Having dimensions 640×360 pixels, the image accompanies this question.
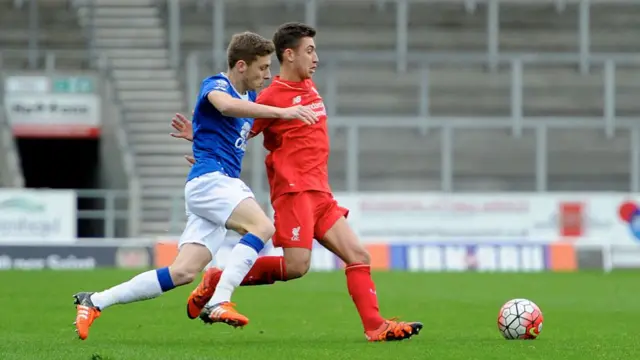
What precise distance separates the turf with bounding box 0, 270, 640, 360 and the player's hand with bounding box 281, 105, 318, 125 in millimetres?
1415

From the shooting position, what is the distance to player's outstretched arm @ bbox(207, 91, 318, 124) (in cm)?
857

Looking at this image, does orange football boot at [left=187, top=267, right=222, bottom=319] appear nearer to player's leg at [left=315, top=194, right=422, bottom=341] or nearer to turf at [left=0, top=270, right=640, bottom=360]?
turf at [left=0, top=270, right=640, bottom=360]

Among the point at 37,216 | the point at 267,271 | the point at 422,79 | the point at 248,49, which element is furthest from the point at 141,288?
the point at 422,79

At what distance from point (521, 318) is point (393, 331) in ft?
2.84

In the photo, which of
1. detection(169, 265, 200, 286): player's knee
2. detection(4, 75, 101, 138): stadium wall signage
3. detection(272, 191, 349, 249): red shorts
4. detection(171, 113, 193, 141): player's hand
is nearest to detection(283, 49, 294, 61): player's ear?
detection(171, 113, 193, 141): player's hand

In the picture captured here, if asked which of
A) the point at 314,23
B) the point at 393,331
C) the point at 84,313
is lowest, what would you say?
the point at 393,331

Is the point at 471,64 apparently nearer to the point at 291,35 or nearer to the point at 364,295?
the point at 291,35

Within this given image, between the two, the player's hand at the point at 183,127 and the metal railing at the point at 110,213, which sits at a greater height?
the player's hand at the point at 183,127

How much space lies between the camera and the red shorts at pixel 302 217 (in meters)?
9.05

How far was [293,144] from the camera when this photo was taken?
9219 millimetres

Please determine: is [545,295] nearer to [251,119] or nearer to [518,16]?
[251,119]

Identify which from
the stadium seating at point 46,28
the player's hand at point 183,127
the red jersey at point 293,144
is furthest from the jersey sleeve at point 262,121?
the stadium seating at point 46,28

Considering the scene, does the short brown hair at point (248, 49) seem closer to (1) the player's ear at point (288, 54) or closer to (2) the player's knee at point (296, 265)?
(1) the player's ear at point (288, 54)

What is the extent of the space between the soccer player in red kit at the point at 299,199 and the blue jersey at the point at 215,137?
301 millimetres
